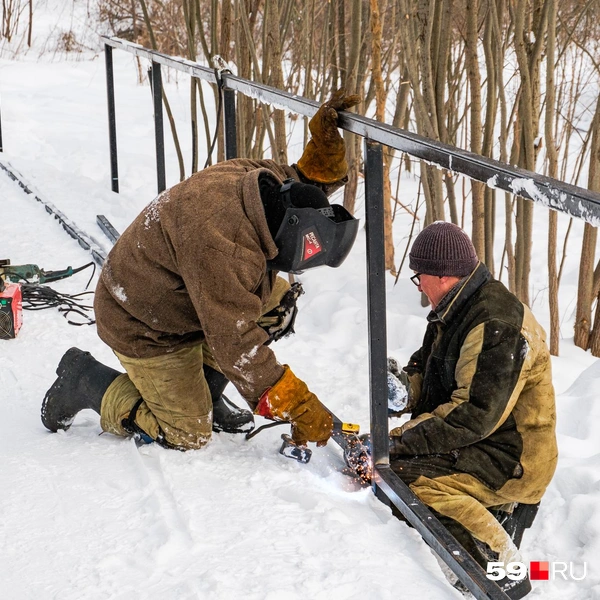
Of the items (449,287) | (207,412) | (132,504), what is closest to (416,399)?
(449,287)

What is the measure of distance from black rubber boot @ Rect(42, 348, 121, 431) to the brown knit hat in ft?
3.94

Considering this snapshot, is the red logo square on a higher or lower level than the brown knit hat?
lower

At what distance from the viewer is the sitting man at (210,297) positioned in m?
2.36

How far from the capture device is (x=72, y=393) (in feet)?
9.44

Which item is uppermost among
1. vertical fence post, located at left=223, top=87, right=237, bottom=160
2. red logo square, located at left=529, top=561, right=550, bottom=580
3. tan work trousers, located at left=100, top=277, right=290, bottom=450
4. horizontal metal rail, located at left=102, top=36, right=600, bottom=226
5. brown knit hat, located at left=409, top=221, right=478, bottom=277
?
horizontal metal rail, located at left=102, top=36, right=600, bottom=226

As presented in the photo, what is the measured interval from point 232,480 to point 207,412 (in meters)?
0.40

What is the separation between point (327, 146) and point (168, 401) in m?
1.01

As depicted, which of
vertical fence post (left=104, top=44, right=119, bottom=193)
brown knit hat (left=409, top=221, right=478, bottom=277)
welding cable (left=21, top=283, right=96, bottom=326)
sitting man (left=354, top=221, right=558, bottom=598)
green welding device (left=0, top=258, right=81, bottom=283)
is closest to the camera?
sitting man (left=354, top=221, right=558, bottom=598)

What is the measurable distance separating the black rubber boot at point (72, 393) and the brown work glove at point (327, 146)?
103cm

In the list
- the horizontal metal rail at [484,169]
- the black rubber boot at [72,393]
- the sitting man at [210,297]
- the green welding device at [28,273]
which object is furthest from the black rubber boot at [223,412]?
the green welding device at [28,273]

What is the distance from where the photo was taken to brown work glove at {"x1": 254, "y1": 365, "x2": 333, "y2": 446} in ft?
7.86

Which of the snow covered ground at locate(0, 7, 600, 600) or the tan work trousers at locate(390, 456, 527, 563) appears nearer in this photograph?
the snow covered ground at locate(0, 7, 600, 600)

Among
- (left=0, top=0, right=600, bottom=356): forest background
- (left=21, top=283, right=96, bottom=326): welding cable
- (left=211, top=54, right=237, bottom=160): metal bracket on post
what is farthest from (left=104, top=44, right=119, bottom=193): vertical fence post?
(left=211, top=54, right=237, bottom=160): metal bracket on post

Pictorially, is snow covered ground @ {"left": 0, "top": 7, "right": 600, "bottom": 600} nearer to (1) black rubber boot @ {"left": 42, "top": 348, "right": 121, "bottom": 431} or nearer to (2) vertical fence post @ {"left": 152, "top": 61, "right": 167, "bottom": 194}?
(1) black rubber boot @ {"left": 42, "top": 348, "right": 121, "bottom": 431}
